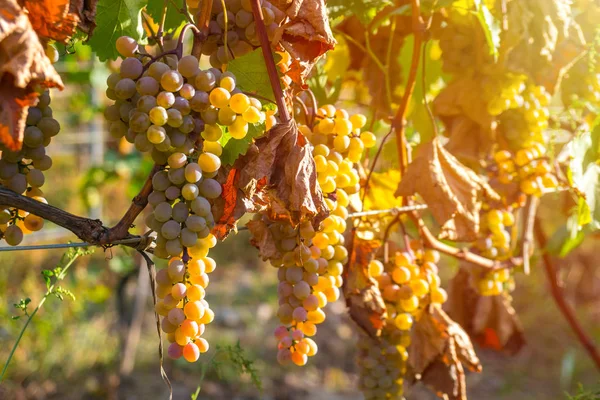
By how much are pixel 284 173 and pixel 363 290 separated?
359mm

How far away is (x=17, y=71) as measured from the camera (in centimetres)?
54

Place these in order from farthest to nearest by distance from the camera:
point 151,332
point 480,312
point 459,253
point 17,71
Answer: point 151,332 → point 480,312 → point 459,253 → point 17,71

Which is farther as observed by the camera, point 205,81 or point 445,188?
point 445,188

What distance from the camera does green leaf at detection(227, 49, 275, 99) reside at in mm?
777

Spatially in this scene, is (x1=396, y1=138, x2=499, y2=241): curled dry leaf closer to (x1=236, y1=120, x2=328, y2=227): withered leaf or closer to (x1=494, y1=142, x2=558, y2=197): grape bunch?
(x1=494, y1=142, x2=558, y2=197): grape bunch

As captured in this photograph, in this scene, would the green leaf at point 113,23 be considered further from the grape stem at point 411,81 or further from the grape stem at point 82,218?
the grape stem at point 411,81

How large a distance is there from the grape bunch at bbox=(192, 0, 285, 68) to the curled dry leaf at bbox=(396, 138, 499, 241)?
0.39m

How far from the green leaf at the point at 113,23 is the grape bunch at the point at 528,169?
2.41ft

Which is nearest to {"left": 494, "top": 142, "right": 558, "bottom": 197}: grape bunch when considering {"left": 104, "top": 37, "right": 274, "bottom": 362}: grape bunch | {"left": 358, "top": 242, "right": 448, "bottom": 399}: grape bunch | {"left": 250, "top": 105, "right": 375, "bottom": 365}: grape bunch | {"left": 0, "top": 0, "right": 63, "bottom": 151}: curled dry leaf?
{"left": 358, "top": 242, "right": 448, "bottom": 399}: grape bunch

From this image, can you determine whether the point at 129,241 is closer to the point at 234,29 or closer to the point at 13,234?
the point at 13,234

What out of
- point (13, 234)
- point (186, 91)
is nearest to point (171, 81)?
point (186, 91)

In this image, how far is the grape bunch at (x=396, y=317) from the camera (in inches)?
43.8

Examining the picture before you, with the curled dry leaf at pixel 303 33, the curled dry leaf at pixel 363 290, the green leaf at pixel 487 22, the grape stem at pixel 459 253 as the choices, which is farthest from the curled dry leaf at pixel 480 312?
the curled dry leaf at pixel 303 33

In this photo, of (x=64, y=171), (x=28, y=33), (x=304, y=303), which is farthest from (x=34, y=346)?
(x=28, y=33)
